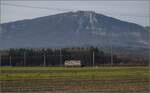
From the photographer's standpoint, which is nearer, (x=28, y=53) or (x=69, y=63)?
(x=69, y=63)

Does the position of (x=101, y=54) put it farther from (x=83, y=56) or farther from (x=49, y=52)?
(x=49, y=52)

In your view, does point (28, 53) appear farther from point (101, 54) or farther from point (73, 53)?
point (101, 54)

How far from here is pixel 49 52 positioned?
347 ft

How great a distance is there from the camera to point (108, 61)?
96.9 m

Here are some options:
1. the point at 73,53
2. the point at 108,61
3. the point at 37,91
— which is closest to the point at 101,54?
the point at 108,61

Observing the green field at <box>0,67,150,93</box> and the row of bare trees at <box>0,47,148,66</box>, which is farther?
the row of bare trees at <box>0,47,148,66</box>

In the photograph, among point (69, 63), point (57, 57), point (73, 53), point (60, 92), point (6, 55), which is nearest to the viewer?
point (60, 92)

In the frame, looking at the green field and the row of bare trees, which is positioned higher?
the row of bare trees

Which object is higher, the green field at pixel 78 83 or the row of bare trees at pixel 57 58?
the row of bare trees at pixel 57 58

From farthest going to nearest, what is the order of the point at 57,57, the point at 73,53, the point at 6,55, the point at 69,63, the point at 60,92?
the point at 73,53 < the point at 57,57 < the point at 6,55 < the point at 69,63 < the point at 60,92

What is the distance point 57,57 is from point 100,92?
252ft

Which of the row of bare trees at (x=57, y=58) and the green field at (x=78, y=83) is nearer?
the green field at (x=78, y=83)

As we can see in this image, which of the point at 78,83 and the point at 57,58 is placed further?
the point at 57,58

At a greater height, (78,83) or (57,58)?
Answer: (57,58)
